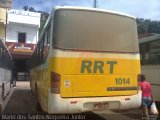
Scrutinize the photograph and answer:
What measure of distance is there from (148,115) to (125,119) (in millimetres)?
798

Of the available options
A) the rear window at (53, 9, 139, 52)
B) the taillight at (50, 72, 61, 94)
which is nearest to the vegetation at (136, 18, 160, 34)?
the rear window at (53, 9, 139, 52)

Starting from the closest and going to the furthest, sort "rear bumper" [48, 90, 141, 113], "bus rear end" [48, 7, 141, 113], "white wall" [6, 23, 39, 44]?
"rear bumper" [48, 90, 141, 113] < "bus rear end" [48, 7, 141, 113] < "white wall" [6, 23, 39, 44]

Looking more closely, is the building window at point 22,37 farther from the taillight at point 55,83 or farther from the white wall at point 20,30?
the taillight at point 55,83

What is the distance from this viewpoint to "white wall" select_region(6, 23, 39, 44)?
45875mm

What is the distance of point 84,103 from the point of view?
9.44 m

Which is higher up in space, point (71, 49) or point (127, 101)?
point (71, 49)

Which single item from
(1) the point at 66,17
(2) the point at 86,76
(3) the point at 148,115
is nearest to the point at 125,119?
(3) the point at 148,115

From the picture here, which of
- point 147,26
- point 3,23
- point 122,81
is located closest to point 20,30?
point 3,23

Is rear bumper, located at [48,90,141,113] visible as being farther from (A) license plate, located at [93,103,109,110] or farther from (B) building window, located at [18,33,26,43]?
(B) building window, located at [18,33,26,43]

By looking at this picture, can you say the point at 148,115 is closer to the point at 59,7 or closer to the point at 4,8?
the point at 59,7

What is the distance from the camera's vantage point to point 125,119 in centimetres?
1226

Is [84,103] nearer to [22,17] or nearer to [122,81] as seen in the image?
[122,81]

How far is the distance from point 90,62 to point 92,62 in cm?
6

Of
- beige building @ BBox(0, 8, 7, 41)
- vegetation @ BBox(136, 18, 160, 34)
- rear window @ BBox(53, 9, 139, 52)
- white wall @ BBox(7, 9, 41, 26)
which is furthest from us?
vegetation @ BBox(136, 18, 160, 34)
